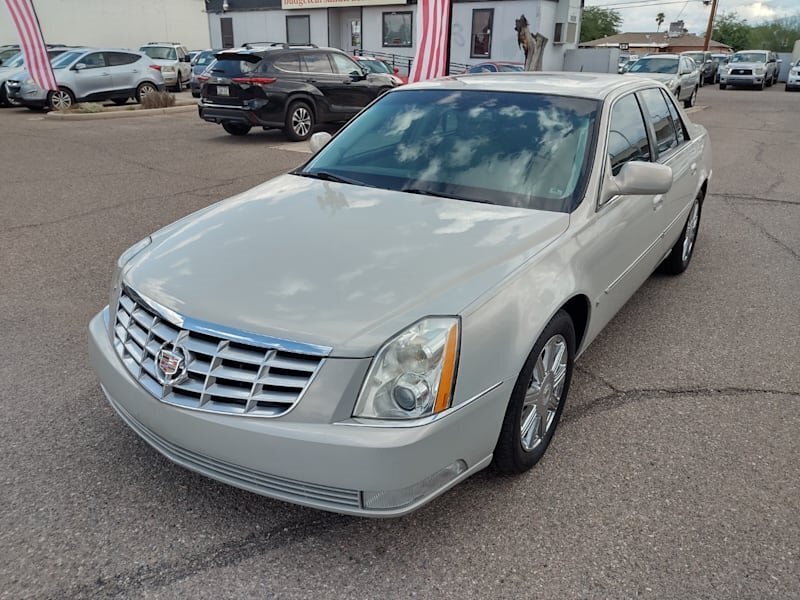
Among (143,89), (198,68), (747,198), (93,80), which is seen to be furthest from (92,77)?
(747,198)

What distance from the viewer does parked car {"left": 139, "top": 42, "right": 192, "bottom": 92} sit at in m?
24.9

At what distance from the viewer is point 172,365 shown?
2305 mm

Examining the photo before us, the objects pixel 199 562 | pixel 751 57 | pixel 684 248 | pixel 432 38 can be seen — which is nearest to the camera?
pixel 199 562

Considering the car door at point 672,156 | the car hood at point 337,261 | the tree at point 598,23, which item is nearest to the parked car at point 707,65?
the car door at point 672,156

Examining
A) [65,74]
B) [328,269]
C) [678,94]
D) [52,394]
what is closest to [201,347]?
[328,269]

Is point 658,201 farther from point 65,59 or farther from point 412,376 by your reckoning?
point 65,59

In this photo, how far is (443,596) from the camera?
222 centimetres

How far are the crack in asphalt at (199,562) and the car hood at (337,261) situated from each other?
834 mm

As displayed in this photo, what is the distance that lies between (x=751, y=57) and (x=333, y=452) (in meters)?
37.2

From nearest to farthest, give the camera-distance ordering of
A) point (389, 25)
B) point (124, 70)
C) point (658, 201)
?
point (658, 201)
point (124, 70)
point (389, 25)

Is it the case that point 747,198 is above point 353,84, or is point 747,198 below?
below

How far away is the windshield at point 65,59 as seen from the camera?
17.3 meters

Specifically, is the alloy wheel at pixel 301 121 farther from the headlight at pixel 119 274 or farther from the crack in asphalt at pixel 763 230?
the headlight at pixel 119 274

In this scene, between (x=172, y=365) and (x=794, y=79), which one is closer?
(x=172, y=365)
